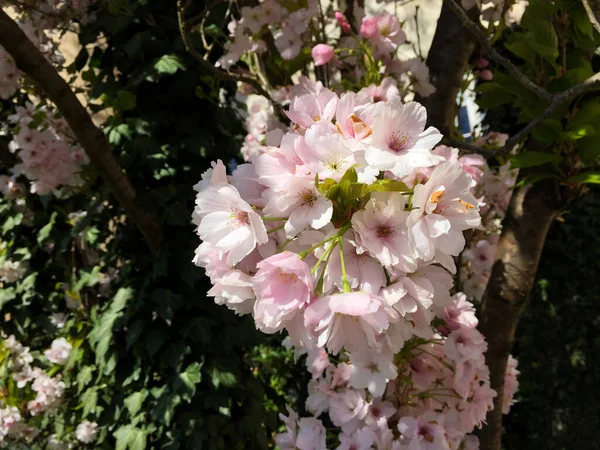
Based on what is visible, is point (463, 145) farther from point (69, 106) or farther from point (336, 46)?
point (69, 106)

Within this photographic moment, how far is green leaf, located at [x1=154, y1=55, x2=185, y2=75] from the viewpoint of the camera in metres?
2.00

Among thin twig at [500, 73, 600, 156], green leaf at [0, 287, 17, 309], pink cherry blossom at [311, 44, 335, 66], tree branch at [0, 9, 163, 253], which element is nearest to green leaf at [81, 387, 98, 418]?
green leaf at [0, 287, 17, 309]

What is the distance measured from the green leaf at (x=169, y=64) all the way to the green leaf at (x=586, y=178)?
1.48 metres

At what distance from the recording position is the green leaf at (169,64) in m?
2.00

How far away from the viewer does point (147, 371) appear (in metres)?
2.07

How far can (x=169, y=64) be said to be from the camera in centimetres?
202

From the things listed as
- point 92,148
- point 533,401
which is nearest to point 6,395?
point 92,148

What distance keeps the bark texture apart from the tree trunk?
34 cm

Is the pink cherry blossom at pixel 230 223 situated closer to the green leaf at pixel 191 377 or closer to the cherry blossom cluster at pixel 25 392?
the green leaf at pixel 191 377

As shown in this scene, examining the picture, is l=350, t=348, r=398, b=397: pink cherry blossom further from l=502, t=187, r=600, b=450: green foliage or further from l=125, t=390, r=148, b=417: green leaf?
l=502, t=187, r=600, b=450: green foliage

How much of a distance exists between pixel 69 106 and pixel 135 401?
4.03ft

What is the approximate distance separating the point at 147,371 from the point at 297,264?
1669mm

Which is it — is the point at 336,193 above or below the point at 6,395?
above

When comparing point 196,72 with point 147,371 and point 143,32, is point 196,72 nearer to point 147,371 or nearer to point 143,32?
point 143,32
